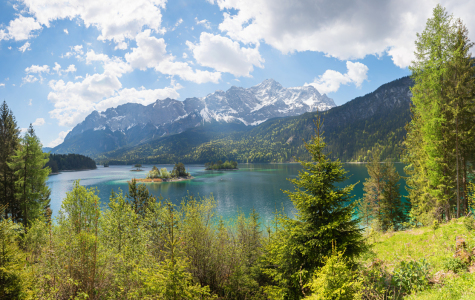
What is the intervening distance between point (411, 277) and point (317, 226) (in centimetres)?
401

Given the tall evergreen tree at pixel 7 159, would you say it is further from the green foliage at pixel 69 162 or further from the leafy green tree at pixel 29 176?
the green foliage at pixel 69 162

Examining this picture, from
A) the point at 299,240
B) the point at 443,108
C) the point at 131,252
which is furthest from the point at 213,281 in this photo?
the point at 443,108

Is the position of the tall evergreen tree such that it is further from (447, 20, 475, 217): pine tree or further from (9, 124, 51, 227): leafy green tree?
(447, 20, 475, 217): pine tree

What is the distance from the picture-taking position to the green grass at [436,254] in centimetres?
696

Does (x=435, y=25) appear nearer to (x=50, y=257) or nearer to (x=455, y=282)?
(x=455, y=282)

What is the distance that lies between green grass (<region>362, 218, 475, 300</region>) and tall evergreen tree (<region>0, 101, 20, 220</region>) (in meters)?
39.7

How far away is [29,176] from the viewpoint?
26312 millimetres

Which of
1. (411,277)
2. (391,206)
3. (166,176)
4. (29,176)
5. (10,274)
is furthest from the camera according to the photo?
(166,176)

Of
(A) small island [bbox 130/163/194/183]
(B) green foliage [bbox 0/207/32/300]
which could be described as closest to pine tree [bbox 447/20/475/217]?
(B) green foliage [bbox 0/207/32/300]

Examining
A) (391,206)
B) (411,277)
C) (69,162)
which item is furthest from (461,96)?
(69,162)

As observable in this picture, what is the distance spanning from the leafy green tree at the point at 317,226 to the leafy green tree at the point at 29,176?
32470mm

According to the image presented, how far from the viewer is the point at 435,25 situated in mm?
18250


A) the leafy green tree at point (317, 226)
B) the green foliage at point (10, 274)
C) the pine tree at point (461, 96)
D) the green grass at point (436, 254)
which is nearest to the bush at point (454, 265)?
the green grass at point (436, 254)

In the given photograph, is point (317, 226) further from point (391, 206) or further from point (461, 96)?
point (391, 206)
